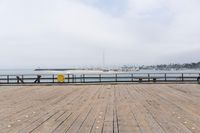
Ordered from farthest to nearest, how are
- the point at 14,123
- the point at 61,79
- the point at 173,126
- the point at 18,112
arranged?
1. the point at 61,79
2. the point at 18,112
3. the point at 14,123
4. the point at 173,126

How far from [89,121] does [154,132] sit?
1.81 meters

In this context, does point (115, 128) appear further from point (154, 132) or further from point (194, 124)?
point (194, 124)

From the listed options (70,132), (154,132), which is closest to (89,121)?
(70,132)

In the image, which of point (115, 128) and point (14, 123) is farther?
→ point (14, 123)

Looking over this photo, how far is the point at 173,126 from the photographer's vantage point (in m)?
7.08

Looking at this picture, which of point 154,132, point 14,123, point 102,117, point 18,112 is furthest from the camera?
point 18,112

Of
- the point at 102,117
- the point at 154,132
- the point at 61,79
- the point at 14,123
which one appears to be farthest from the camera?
the point at 61,79

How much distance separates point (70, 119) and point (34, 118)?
0.95m

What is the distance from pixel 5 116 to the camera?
29.0ft

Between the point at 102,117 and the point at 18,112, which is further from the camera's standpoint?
the point at 18,112

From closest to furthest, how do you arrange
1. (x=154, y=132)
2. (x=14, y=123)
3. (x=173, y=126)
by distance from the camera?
(x=154, y=132), (x=173, y=126), (x=14, y=123)

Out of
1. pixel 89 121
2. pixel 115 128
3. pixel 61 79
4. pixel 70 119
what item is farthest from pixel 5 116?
pixel 61 79

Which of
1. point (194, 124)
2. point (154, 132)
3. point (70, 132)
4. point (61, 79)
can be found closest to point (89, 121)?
point (70, 132)

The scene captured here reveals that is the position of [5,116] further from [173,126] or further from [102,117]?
[173,126]
